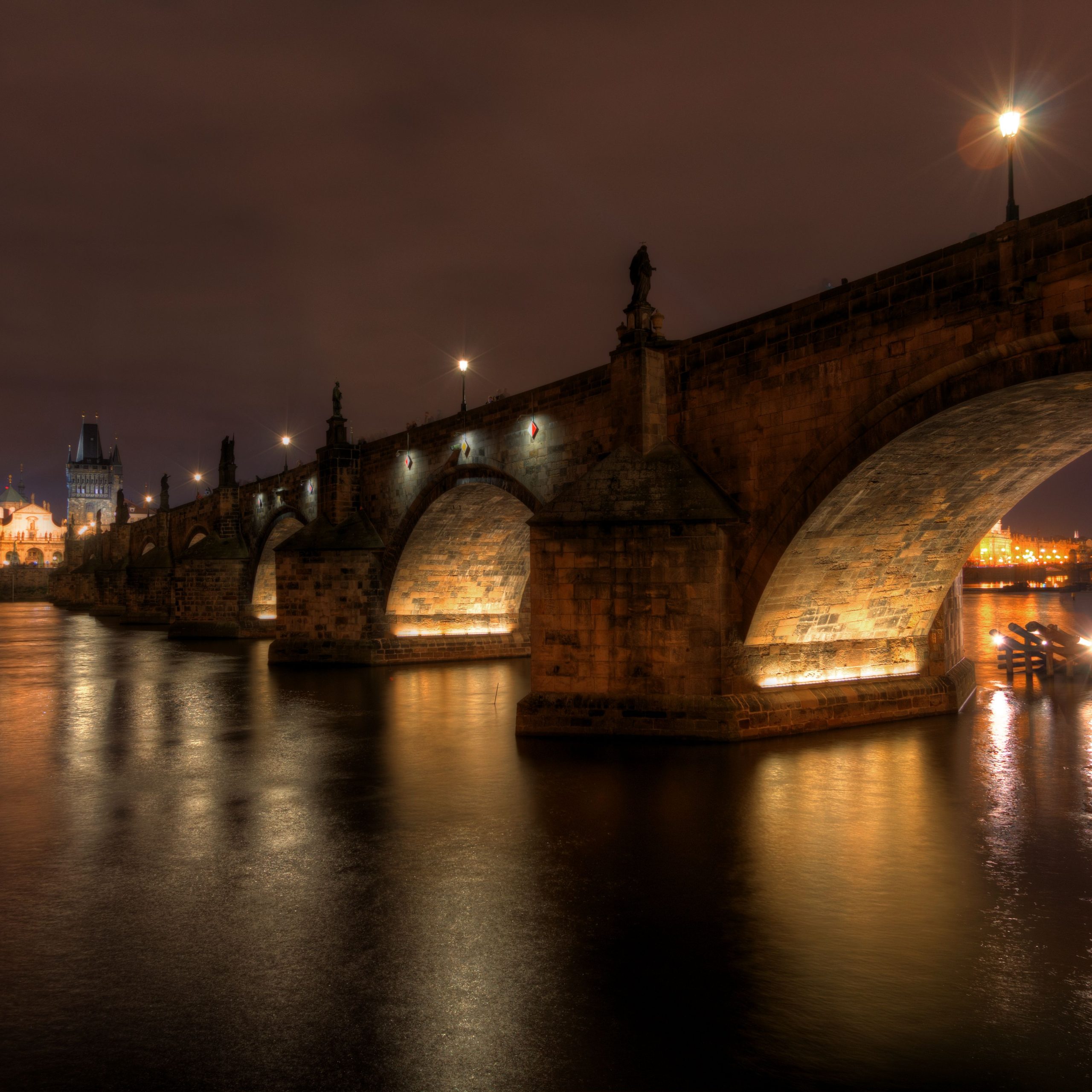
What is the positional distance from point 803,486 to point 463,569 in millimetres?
15630

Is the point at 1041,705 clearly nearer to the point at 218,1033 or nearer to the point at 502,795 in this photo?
the point at 502,795

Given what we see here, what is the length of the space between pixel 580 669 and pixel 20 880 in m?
7.95

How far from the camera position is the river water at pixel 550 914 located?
4.33 m

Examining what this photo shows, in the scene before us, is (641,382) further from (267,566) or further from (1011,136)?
(267,566)

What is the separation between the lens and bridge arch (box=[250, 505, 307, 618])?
35.7 m

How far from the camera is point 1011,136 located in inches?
364

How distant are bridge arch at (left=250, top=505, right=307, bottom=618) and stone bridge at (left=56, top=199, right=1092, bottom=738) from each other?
67.4 feet

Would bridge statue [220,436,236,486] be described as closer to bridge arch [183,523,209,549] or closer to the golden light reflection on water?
bridge arch [183,523,209,549]

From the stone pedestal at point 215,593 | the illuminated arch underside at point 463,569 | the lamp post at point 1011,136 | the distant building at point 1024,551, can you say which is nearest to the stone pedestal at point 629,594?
the lamp post at point 1011,136

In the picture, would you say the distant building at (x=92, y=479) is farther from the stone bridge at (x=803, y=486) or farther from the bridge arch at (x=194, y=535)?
the stone bridge at (x=803, y=486)

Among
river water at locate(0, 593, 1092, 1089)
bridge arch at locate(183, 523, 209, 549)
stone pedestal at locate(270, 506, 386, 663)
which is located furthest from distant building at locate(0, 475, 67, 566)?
river water at locate(0, 593, 1092, 1089)

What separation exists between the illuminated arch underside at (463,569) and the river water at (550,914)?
11.5 metres

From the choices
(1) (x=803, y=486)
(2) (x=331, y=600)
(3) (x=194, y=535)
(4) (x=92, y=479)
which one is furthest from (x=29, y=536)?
(1) (x=803, y=486)

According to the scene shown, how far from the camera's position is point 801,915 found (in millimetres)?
6113
